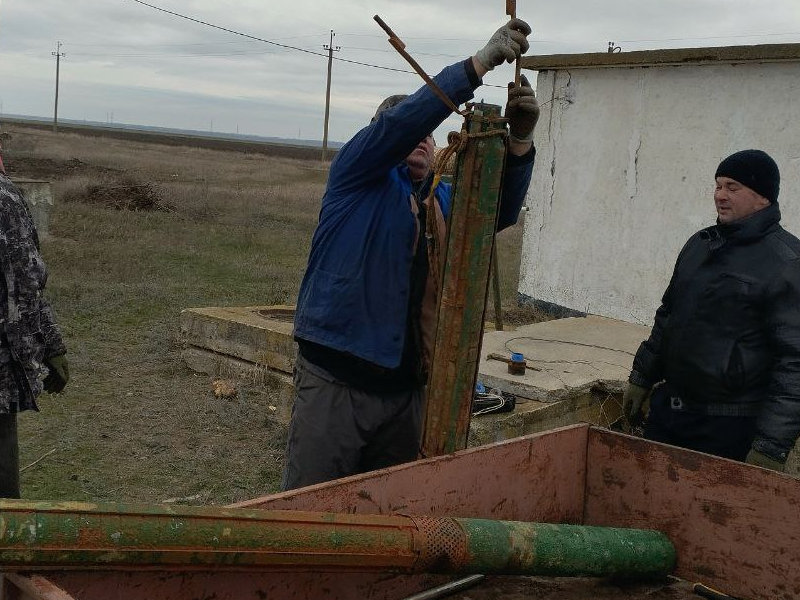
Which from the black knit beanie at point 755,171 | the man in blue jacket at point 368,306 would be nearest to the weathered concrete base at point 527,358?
the man in blue jacket at point 368,306

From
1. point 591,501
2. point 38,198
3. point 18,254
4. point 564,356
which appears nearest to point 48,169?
point 38,198

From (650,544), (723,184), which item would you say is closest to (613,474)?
(650,544)

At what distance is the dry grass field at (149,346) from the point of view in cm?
512

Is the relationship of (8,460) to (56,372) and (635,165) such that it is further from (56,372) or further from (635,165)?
(635,165)

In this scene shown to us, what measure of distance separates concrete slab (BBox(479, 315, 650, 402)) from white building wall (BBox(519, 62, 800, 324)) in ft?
5.36

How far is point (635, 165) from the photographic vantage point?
28.8 ft

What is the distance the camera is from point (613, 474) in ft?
10.6

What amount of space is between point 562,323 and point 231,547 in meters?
5.51

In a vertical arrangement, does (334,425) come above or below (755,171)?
below

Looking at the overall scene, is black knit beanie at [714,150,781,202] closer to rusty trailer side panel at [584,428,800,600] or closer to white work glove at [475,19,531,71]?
rusty trailer side panel at [584,428,800,600]

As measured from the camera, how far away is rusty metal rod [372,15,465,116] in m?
2.43

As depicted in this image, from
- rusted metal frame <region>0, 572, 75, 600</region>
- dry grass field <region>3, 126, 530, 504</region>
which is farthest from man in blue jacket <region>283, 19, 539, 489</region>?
dry grass field <region>3, 126, 530, 504</region>

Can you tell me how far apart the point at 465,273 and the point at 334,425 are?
71cm

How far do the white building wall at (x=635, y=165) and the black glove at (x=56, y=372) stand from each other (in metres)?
6.19
